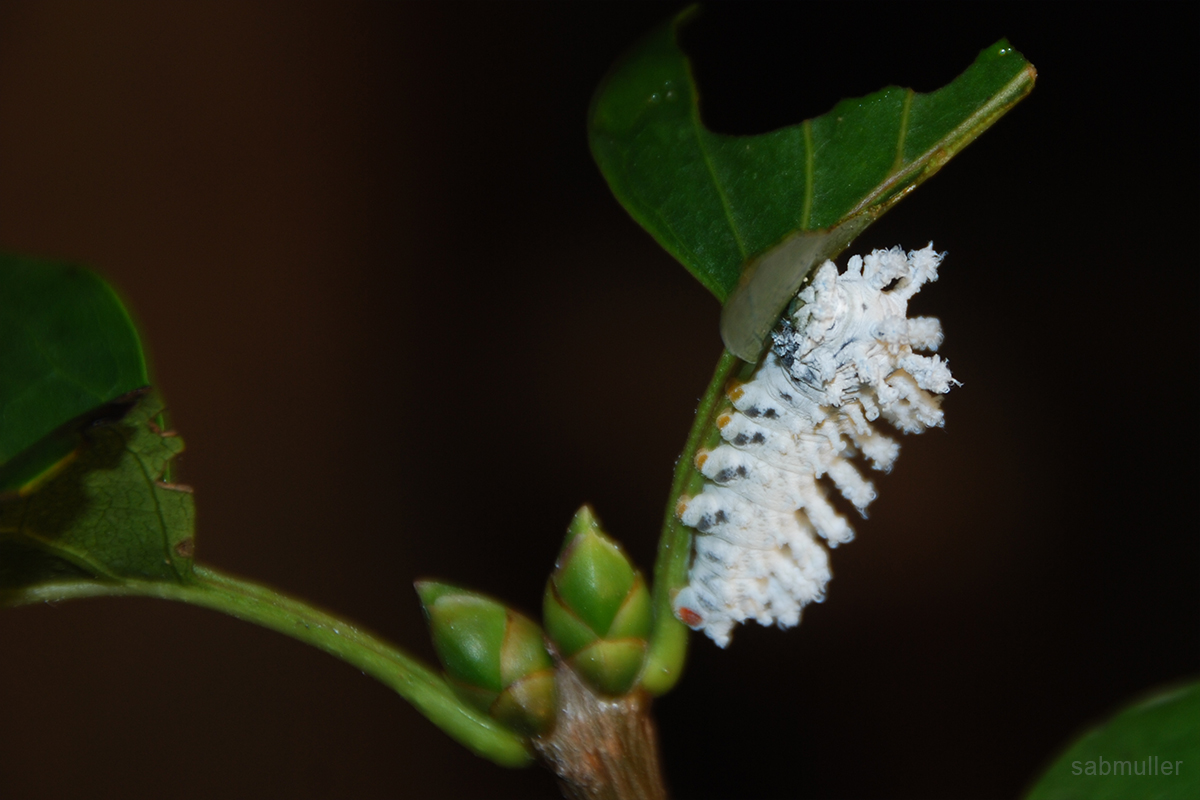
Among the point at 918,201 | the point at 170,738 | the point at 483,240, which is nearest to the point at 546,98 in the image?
the point at 483,240

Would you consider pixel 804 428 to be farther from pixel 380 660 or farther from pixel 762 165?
pixel 380 660

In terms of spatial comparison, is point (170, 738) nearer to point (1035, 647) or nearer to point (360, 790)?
point (360, 790)

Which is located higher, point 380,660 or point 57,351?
point 57,351

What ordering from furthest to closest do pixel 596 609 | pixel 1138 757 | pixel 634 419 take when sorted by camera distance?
pixel 634 419
pixel 1138 757
pixel 596 609

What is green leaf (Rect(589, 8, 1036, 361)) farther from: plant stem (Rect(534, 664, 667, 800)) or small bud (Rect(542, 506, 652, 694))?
plant stem (Rect(534, 664, 667, 800))

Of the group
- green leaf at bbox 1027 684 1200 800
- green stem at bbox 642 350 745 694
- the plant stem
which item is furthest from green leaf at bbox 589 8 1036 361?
green leaf at bbox 1027 684 1200 800

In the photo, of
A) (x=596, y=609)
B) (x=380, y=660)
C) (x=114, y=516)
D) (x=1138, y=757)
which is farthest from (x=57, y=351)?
(x=1138, y=757)

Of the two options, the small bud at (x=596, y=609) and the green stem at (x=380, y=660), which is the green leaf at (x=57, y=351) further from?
the small bud at (x=596, y=609)
